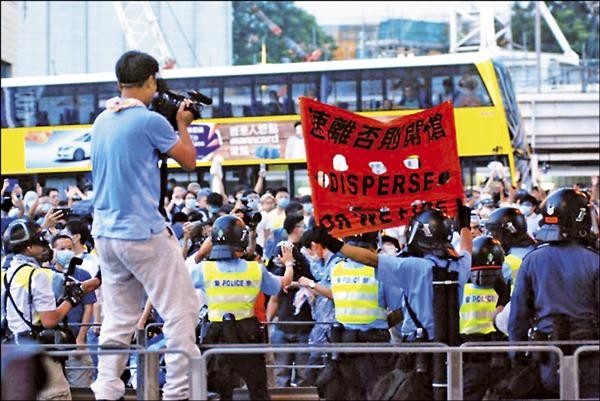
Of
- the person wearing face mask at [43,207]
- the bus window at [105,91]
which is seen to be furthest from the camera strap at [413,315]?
the bus window at [105,91]

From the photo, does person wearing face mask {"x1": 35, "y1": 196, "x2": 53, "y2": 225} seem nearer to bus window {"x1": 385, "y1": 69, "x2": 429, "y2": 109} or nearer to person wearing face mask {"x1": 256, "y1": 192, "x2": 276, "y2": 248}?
person wearing face mask {"x1": 256, "y1": 192, "x2": 276, "y2": 248}

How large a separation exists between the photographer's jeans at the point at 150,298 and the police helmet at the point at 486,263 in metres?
3.62

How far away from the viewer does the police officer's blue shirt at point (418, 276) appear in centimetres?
962

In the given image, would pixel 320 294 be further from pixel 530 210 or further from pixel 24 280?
pixel 530 210

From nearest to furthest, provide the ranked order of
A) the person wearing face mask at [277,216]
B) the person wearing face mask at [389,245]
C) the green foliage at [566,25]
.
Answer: the person wearing face mask at [389,245] < the person wearing face mask at [277,216] < the green foliage at [566,25]

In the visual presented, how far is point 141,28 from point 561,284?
57.1 metres

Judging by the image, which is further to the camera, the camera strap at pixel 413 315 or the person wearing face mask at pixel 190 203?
the person wearing face mask at pixel 190 203

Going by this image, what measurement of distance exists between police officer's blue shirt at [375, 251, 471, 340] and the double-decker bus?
20.8m

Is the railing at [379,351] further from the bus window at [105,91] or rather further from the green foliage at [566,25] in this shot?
the green foliage at [566,25]

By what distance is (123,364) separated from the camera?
8234 mm

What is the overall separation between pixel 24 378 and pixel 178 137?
2019mm

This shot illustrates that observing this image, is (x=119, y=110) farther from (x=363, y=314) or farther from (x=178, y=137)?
(x=363, y=314)

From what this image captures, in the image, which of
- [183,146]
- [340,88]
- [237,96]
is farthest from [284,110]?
[183,146]

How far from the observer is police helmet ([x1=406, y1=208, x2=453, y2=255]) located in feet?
32.0
